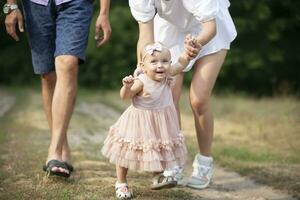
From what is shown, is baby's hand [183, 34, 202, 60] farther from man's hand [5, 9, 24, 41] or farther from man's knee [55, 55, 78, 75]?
man's hand [5, 9, 24, 41]

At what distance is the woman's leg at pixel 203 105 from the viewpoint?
4227 millimetres

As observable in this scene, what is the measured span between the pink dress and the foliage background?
47.2ft

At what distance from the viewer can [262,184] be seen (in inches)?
180

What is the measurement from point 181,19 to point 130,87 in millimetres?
828

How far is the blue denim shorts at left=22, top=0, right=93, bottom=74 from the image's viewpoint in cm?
414

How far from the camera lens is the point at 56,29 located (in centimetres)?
425

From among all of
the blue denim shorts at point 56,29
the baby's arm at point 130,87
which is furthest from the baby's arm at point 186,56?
the blue denim shorts at point 56,29

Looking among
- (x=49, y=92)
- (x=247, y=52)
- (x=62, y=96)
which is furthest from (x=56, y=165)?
(x=247, y=52)

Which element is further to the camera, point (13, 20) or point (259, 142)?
Result: point (259, 142)

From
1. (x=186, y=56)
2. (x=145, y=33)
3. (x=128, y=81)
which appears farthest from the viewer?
(x=145, y=33)

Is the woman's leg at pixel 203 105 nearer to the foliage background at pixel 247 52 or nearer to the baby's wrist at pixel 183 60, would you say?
the baby's wrist at pixel 183 60

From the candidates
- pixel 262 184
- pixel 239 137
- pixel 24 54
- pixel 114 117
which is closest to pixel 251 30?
pixel 24 54

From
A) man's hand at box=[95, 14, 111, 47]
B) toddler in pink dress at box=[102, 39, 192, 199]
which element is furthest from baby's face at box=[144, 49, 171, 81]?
Answer: man's hand at box=[95, 14, 111, 47]

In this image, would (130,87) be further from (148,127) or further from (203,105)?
(203,105)
